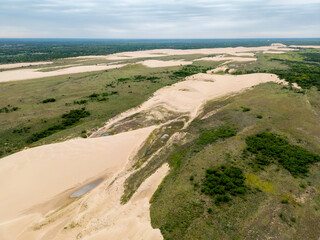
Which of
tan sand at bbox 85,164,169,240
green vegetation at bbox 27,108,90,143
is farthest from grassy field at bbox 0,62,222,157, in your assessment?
tan sand at bbox 85,164,169,240

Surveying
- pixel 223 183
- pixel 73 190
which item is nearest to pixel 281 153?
pixel 223 183

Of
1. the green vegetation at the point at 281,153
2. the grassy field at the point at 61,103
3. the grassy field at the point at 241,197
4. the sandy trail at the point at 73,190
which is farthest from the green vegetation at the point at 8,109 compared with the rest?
the green vegetation at the point at 281,153

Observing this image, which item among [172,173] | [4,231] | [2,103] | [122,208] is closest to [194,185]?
[172,173]

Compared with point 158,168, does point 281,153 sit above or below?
above

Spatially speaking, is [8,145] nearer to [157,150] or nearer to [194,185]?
[157,150]

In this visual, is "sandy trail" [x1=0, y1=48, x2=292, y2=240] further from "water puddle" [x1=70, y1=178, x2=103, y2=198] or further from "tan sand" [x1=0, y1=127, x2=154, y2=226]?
"water puddle" [x1=70, y1=178, x2=103, y2=198]

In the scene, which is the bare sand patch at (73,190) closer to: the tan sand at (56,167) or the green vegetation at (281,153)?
the tan sand at (56,167)

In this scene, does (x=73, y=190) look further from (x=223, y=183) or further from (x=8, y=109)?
(x=8, y=109)
